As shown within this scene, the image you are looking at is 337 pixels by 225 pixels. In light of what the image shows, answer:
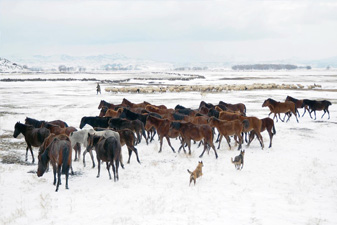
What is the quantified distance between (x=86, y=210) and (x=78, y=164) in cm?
362

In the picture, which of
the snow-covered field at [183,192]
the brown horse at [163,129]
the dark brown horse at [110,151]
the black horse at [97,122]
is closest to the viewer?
the snow-covered field at [183,192]

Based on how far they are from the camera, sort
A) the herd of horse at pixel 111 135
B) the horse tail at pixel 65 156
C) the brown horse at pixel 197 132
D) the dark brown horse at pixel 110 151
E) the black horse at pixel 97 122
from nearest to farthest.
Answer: the horse tail at pixel 65 156
the herd of horse at pixel 111 135
the dark brown horse at pixel 110 151
the brown horse at pixel 197 132
the black horse at pixel 97 122

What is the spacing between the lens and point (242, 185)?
25.7 ft

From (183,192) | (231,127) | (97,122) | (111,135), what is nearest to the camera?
(183,192)

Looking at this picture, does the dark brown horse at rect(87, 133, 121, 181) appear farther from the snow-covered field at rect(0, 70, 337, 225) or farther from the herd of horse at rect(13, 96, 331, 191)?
the snow-covered field at rect(0, 70, 337, 225)

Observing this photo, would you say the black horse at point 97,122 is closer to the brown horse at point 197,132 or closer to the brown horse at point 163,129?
the brown horse at point 163,129

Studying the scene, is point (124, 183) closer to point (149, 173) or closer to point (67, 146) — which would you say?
point (149, 173)

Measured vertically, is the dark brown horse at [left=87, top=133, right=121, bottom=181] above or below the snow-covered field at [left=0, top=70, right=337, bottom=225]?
above

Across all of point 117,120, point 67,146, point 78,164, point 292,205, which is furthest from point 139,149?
point 292,205

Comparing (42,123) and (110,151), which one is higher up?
(42,123)

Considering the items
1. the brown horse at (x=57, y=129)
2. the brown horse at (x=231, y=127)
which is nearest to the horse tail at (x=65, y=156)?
the brown horse at (x=57, y=129)

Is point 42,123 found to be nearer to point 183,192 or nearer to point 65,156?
point 65,156

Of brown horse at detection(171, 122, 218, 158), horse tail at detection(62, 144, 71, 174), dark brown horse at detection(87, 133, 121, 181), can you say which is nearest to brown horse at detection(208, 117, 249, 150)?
brown horse at detection(171, 122, 218, 158)

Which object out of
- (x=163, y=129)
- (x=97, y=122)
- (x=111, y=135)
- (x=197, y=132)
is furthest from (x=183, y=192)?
(x=97, y=122)
